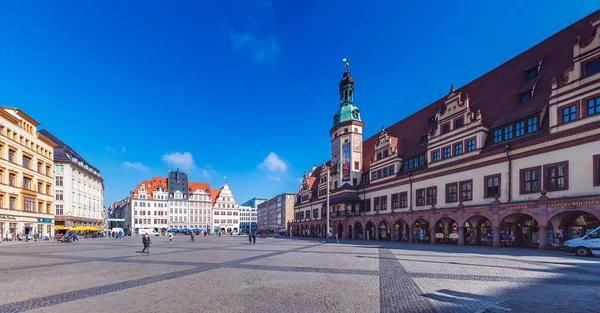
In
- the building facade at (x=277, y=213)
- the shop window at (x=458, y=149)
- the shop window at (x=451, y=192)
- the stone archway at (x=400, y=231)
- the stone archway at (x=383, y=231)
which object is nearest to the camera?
the shop window at (x=451, y=192)

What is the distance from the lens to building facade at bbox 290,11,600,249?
2394 cm

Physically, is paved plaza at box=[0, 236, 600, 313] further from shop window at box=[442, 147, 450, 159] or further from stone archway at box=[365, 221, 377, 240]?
stone archway at box=[365, 221, 377, 240]

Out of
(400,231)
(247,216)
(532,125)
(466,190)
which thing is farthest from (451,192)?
(247,216)

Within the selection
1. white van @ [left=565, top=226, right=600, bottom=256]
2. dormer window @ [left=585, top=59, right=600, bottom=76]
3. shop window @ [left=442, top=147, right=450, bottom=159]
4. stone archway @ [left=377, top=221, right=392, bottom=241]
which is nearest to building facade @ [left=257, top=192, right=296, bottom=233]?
stone archway @ [left=377, top=221, right=392, bottom=241]

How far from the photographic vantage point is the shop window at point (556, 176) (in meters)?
24.1

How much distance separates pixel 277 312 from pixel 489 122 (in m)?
31.9

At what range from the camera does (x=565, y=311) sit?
310 inches

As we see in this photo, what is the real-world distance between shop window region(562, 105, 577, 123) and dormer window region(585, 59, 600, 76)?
8.42 feet

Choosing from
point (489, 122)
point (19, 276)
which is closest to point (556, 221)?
point (489, 122)

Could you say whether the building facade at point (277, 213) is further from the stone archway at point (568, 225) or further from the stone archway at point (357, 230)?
the stone archway at point (568, 225)

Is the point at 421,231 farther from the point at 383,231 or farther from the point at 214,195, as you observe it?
the point at 214,195

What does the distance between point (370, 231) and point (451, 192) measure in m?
19.0

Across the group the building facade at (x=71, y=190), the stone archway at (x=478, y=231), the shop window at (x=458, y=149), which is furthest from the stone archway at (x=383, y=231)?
the building facade at (x=71, y=190)

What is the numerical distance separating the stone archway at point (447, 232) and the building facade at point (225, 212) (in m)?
94.2
